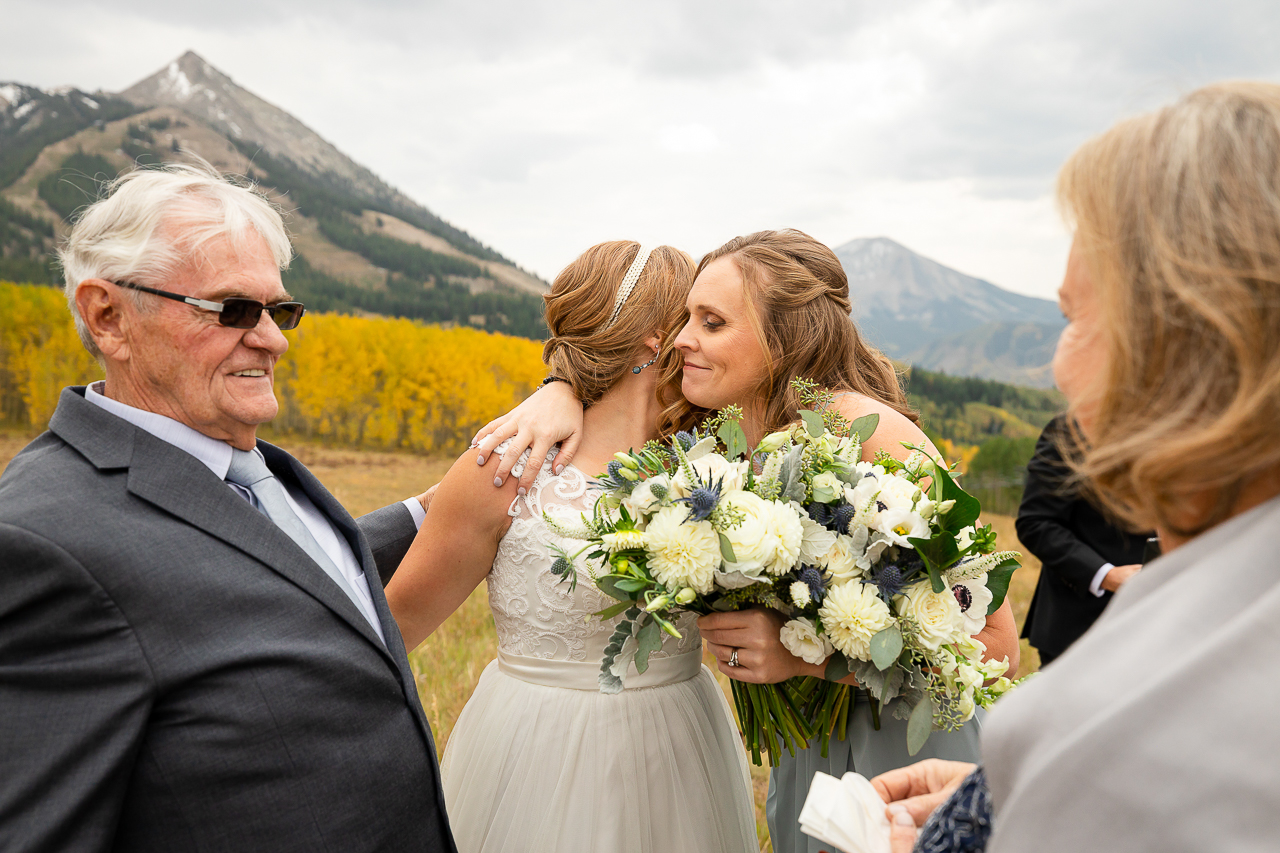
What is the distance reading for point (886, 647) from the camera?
2201 mm

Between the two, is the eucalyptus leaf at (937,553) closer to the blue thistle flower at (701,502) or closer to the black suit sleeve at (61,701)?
the blue thistle flower at (701,502)

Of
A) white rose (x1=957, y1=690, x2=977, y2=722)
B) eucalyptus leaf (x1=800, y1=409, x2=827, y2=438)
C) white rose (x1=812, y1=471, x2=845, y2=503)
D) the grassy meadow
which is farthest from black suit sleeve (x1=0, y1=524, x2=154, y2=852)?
the grassy meadow

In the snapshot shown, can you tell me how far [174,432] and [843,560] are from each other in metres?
2.09

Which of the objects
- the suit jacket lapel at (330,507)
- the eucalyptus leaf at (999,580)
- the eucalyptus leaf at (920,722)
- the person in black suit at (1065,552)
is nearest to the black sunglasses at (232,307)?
the suit jacket lapel at (330,507)

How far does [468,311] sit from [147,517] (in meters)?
137

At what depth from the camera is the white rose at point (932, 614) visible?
90.0 inches

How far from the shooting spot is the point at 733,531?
222 centimetres

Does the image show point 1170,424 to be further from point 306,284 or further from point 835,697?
point 306,284

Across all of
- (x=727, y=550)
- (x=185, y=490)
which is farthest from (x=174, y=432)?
(x=727, y=550)

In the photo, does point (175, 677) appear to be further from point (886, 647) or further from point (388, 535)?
point (886, 647)

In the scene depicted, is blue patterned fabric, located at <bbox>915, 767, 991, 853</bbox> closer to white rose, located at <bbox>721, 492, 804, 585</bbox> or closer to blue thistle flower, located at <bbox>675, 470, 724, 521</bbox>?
white rose, located at <bbox>721, 492, 804, 585</bbox>

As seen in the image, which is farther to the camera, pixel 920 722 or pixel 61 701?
pixel 920 722

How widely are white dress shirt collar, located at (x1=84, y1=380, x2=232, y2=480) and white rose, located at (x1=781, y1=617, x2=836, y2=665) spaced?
180 cm

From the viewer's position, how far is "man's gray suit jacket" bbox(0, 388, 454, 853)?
1729 millimetres
